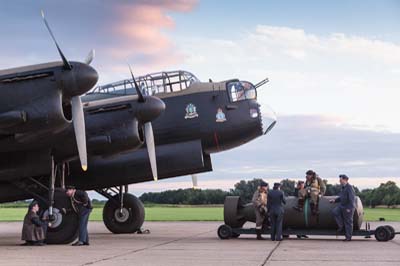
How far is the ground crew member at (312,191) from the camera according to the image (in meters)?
20.9

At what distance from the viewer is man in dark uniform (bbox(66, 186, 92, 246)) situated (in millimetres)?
18828

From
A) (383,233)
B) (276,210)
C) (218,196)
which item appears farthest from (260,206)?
(218,196)

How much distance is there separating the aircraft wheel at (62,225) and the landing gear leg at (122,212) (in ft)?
17.3

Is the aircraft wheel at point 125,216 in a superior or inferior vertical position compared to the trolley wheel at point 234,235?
superior

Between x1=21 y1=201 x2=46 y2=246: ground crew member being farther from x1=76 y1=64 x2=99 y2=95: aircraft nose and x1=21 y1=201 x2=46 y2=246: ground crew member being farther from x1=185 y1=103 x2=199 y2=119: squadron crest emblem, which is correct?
x1=185 y1=103 x2=199 y2=119: squadron crest emblem

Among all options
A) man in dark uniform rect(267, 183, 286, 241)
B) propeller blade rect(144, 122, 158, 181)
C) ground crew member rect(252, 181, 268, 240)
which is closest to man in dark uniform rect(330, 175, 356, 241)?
man in dark uniform rect(267, 183, 286, 241)

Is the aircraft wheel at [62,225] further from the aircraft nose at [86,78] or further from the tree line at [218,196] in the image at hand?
the tree line at [218,196]

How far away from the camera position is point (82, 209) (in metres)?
19.1

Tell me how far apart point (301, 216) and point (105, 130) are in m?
6.55

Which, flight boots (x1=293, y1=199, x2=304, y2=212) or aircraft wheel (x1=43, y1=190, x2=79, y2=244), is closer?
aircraft wheel (x1=43, y1=190, x2=79, y2=244)

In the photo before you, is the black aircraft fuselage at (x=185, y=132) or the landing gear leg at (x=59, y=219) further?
the black aircraft fuselage at (x=185, y=132)

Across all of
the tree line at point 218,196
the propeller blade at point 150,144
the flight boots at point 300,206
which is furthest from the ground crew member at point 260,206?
the tree line at point 218,196

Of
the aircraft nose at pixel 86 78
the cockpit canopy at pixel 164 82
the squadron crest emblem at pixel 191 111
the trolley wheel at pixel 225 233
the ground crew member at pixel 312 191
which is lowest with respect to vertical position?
the trolley wheel at pixel 225 233

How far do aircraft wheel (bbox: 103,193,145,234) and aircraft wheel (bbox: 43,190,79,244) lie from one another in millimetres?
5657
